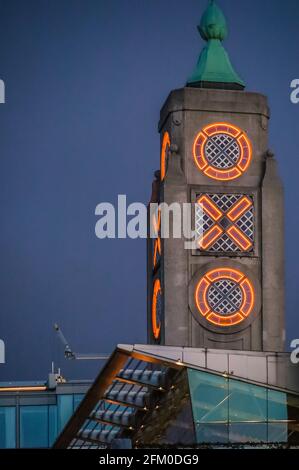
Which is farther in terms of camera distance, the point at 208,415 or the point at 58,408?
the point at 58,408

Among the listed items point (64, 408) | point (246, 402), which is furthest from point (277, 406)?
point (64, 408)

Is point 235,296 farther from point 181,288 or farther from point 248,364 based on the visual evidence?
point 248,364

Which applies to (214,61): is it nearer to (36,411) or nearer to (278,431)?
(278,431)

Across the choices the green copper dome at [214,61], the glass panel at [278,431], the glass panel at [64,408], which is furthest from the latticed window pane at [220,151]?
the glass panel at [64,408]

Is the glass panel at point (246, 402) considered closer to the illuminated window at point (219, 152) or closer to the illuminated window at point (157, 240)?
the illuminated window at point (157, 240)

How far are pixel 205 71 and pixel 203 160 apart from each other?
6481 mm

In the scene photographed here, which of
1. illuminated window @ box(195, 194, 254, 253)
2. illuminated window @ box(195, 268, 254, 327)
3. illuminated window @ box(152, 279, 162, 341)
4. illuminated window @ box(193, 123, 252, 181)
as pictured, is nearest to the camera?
illuminated window @ box(195, 268, 254, 327)

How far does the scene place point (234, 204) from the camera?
7681cm

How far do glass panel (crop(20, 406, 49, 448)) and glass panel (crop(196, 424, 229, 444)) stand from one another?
4339 cm

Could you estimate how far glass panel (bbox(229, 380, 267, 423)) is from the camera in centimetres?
6638

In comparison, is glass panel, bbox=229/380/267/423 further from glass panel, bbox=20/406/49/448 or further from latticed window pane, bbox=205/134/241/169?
glass panel, bbox=20/406/49/448

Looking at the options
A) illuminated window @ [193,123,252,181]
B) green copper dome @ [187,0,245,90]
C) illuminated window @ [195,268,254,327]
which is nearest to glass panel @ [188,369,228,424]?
illuminated window @ [195,268,254,327]

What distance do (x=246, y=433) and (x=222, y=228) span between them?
14728 millimetres
